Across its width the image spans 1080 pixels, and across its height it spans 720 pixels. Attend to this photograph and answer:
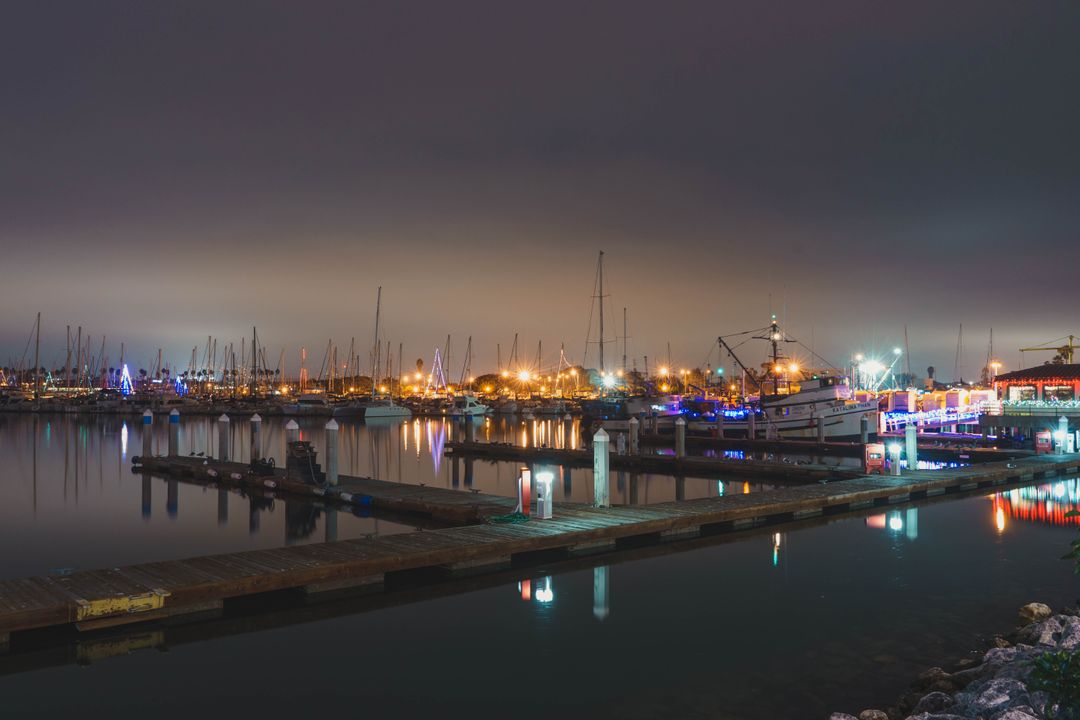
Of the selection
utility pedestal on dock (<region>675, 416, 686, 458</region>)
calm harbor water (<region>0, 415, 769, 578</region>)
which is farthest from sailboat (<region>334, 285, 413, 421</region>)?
utility pedestal on dock (<region>675, 416, 686, 458</region>)

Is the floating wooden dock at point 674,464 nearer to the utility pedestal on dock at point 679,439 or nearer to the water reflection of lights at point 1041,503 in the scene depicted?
the utility pedestal on dock at point 679,439

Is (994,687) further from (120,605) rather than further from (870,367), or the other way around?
(870,367)

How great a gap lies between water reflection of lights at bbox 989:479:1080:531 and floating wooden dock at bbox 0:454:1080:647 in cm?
443

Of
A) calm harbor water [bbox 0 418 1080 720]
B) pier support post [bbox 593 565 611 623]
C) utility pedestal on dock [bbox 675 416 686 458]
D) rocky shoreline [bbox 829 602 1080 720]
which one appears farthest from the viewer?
utility pedestal on dock [bbox 675 416 686 458]

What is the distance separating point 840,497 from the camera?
22.9 meters

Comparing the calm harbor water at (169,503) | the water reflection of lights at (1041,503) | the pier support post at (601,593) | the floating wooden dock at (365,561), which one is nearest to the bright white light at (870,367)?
the calm harbor water at (169,503)

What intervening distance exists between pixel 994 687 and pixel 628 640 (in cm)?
512

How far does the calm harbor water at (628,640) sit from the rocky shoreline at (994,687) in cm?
57

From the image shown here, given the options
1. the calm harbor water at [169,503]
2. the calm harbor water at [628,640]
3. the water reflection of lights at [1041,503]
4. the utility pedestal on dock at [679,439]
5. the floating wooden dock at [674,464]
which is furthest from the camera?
the utility pedestal on dock at [679,439]

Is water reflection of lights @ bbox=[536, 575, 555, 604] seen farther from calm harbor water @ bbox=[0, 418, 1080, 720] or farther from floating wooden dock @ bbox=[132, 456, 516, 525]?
floating wooden dock @ bbox=[132, 456, 516, 525]

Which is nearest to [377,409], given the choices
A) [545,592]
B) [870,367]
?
[870,367]

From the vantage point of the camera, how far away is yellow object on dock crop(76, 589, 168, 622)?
36.2ft

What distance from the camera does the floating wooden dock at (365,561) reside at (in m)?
11.3

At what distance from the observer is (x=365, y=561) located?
547 inches
